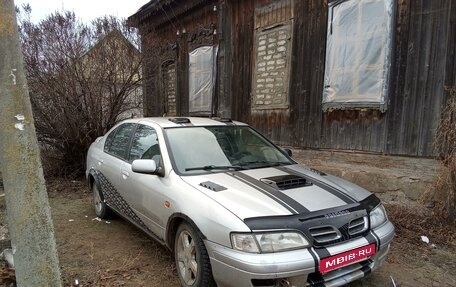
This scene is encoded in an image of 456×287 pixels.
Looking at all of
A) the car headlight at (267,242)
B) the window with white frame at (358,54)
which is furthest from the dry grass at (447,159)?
the car headlight at (267,242)

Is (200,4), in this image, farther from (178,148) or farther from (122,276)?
(122,276)

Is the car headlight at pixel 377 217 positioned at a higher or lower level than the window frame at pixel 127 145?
lower

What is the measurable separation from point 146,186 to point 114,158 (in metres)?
1.24

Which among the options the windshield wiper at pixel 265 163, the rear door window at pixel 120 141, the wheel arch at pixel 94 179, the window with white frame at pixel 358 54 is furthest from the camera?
the window with white frame at pixel 358 54

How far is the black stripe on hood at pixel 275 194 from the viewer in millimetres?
2764

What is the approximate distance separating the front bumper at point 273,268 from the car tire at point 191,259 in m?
0.09

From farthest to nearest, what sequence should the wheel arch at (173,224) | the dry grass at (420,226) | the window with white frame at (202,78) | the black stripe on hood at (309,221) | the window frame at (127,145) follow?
the window with white frame at (202,78) < the window frame at (127,145) < the dry grass at (420,226) < the wheel arch at (173,224) < the black stripe on hood at (309,221)

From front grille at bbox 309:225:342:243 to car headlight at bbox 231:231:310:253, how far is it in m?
0.11

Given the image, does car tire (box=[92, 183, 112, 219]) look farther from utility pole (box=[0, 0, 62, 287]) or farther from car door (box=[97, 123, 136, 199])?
utility pole (box=[0, 0, 62, 287])

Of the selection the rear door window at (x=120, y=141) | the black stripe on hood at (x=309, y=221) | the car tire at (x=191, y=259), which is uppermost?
the rear door window at (x=120, y=141)

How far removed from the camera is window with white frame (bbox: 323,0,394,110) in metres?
5.54

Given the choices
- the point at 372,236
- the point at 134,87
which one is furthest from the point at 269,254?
the point at 134,87

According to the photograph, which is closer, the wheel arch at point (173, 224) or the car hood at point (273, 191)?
the car hood at point (273, 191)

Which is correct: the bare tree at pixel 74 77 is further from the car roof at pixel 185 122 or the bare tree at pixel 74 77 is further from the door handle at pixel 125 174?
the door handle at pixel 125 174
